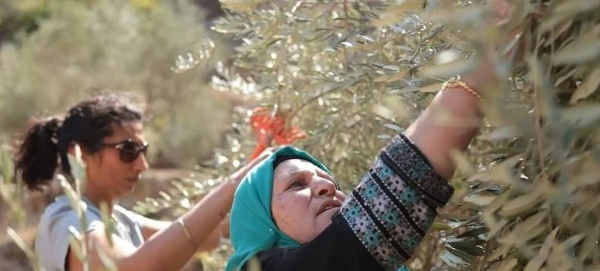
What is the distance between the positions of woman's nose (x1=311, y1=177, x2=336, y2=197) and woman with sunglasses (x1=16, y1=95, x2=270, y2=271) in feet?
1.95

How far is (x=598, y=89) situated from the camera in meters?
0.86

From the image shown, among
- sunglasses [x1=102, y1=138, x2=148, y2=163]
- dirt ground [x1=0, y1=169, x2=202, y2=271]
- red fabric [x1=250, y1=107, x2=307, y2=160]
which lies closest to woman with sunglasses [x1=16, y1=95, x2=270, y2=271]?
sunglasses [x1=102, y1=138, x2=148, y2=163]

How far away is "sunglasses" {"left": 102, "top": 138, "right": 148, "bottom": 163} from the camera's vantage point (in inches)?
95.0

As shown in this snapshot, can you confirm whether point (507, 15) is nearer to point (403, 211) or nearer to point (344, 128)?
point (403, 211)

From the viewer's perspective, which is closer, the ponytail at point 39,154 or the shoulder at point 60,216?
the shoulder at point 60,216

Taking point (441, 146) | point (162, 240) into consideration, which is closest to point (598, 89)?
point (441, 146)

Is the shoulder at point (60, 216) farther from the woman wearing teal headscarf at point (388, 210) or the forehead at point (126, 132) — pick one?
the woman wearing teal headscarf at point (388, 210)

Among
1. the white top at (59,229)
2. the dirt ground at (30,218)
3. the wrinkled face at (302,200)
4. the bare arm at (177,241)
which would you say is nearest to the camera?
the wrinkled face at (302,200)

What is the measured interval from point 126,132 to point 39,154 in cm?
28

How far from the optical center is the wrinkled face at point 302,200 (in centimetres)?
128

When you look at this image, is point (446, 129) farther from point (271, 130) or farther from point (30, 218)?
point (30, 218)

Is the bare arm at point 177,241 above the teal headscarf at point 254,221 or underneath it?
underneath

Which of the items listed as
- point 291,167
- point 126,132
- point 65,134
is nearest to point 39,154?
point 65,134

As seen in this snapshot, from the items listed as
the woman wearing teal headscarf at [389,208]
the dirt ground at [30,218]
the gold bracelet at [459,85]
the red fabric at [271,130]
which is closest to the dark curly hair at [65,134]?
the red fabric at [271,130]
